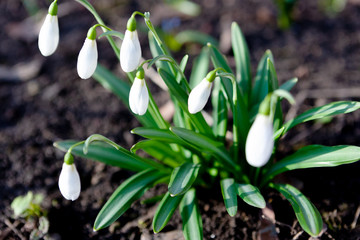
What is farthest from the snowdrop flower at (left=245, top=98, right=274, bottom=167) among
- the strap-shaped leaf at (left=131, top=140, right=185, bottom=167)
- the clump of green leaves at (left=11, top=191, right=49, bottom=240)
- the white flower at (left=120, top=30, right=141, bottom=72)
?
the clump of green leaves at (left=11, top=191, right=49, bottom=240)

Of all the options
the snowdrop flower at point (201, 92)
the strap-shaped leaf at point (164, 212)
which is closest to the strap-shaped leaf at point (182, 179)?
the strap-shaped leaf at point (164, 212)

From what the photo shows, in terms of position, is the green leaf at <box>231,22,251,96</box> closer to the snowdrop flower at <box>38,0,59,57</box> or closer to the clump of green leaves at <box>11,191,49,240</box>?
the snowdrop flower at <box>38,0,59,57</box>

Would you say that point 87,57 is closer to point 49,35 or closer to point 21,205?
point 49,35

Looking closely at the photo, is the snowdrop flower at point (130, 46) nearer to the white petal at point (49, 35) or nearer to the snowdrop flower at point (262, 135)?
the white petal at point (49, 35)

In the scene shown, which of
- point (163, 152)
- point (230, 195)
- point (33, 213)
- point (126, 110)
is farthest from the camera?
point (126, 110)

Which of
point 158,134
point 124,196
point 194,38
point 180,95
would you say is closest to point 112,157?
point 124,196

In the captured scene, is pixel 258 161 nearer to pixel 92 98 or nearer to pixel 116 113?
pixel 116 113
